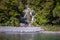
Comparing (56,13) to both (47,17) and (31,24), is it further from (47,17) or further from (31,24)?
(31,24)

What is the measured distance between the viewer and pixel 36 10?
21031mm

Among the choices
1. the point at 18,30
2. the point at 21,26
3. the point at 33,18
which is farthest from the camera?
the point at 33,18

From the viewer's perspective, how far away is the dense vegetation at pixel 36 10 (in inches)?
797

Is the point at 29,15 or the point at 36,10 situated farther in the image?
the point at 36,10

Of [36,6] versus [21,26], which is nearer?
[21,26]

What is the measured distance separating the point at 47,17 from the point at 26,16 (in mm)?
2001

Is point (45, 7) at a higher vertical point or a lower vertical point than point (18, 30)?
higher

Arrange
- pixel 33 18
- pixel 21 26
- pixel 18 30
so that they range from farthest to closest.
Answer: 1. pixel 33 18
2. pixel 21 26
3. pixel 18 30

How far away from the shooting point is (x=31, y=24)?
19781 millimetres

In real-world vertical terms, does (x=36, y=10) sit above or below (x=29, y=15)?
above

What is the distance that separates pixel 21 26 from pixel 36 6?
3036mm

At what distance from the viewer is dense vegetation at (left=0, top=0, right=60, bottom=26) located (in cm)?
2026

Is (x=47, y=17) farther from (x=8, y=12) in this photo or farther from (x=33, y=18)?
(x=8, y=12)

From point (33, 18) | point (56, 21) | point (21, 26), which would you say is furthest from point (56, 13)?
point (21, 26)
